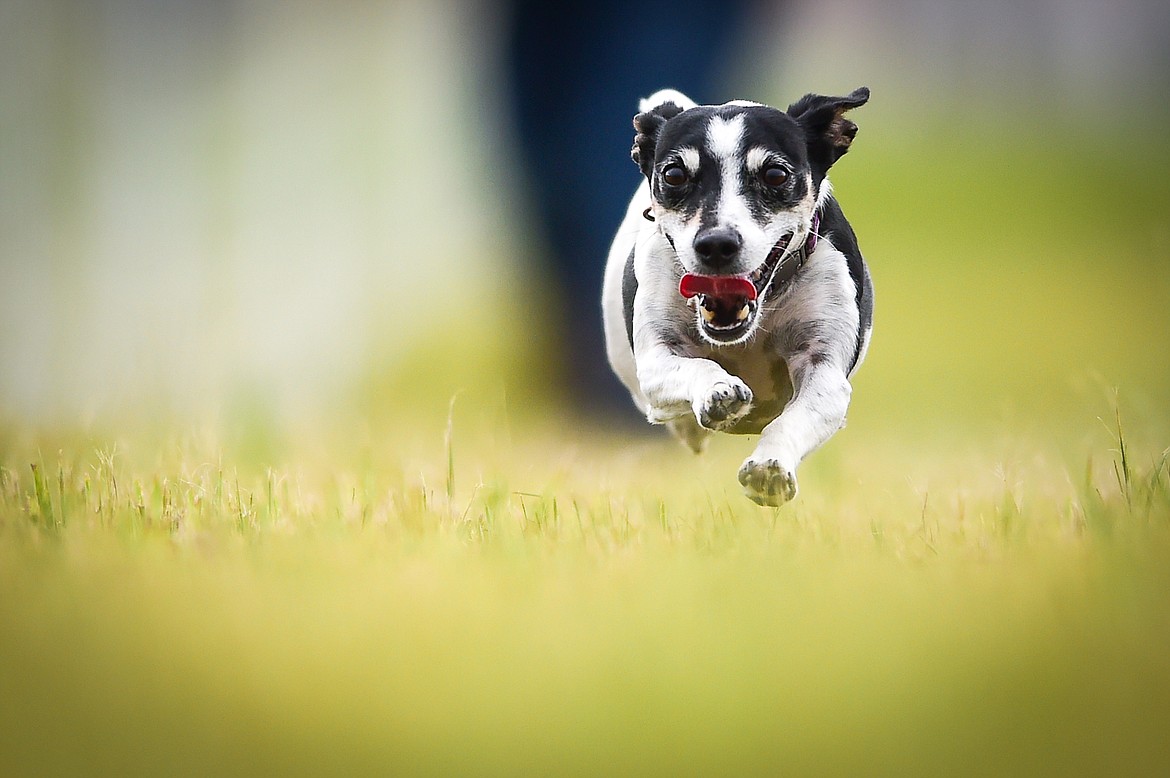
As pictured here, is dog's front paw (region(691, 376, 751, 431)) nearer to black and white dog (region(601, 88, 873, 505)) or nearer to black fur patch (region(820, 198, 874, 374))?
black and white dog (region(601, 88, 873, 505))

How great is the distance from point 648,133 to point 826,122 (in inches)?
23.8

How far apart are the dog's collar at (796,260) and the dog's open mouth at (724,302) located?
0.32 metres

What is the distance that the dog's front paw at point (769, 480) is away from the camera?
3.03 m

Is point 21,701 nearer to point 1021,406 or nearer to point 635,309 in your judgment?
point 635,309

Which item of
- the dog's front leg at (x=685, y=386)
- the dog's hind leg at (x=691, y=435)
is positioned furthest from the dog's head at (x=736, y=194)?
the dog's hind leg at (x=691, y=435)

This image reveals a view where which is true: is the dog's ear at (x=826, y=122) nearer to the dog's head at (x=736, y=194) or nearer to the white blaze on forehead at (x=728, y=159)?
the dog's head at (x=736, y=194)

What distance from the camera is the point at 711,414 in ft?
10.4

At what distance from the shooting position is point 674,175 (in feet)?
11.4

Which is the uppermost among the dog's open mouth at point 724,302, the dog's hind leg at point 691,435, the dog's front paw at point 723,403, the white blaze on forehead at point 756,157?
the white blaze on forehead at point 756,157

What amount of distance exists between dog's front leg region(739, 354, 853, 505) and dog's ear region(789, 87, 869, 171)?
2.31 feet

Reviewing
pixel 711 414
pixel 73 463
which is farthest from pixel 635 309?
pixel 73 463

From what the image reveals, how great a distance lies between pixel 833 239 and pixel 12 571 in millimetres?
2803

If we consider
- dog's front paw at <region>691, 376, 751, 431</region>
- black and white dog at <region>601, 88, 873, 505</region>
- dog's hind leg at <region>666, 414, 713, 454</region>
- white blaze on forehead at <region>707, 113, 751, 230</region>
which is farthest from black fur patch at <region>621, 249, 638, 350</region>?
dog's front paw at <region>691, 376, 751, 431</region>

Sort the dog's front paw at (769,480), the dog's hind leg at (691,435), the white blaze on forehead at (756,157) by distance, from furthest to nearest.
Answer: the dog's hind leg at (691,435)
the white blaze on forehead at (756,157)
the dog's front paw at (769,480)
